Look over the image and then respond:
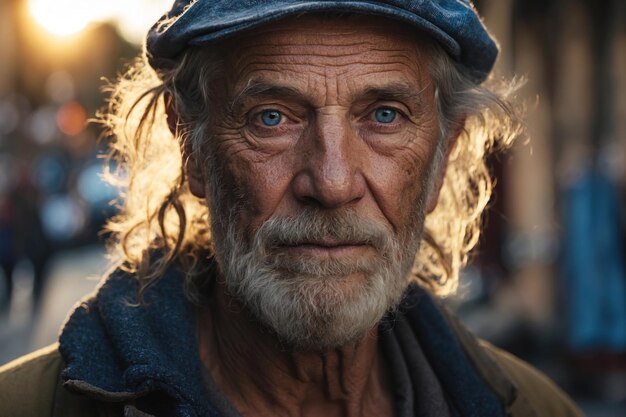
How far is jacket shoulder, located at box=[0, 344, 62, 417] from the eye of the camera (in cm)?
220

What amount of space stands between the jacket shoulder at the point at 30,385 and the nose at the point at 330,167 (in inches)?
30.9

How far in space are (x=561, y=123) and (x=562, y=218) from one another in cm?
157

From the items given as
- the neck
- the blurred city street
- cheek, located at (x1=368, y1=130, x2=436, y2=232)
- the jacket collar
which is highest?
cheek, located at (x1=368, y1=130, x2=436, y2=232)

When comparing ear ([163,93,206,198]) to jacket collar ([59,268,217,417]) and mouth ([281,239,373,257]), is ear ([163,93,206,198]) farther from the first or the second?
mouth ([281,239,373,257])

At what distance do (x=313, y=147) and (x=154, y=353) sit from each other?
64cm

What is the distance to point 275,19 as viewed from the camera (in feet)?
6.92

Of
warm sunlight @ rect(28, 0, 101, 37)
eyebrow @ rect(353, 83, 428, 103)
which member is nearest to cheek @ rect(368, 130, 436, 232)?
eyebrow @ rect(353, 83, 428, 103)

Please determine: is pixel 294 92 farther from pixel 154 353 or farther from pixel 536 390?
pixel 536 390

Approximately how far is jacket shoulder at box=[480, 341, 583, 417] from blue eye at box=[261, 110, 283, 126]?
41.3 inches

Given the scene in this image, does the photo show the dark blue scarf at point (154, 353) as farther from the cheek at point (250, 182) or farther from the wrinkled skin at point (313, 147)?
the cheek at point (250, 182)

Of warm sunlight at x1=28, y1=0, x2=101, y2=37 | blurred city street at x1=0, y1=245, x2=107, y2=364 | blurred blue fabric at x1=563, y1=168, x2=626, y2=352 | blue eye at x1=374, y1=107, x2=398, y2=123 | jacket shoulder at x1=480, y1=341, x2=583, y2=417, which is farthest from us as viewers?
warm sunlight at x1=28, y1=0, x2=101, y2=37

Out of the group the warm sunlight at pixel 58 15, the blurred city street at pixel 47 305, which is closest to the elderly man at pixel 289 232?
the blurred city street at pixel 47 305

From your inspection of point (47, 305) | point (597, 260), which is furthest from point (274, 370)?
point (47, 305)

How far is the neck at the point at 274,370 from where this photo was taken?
240 cm
